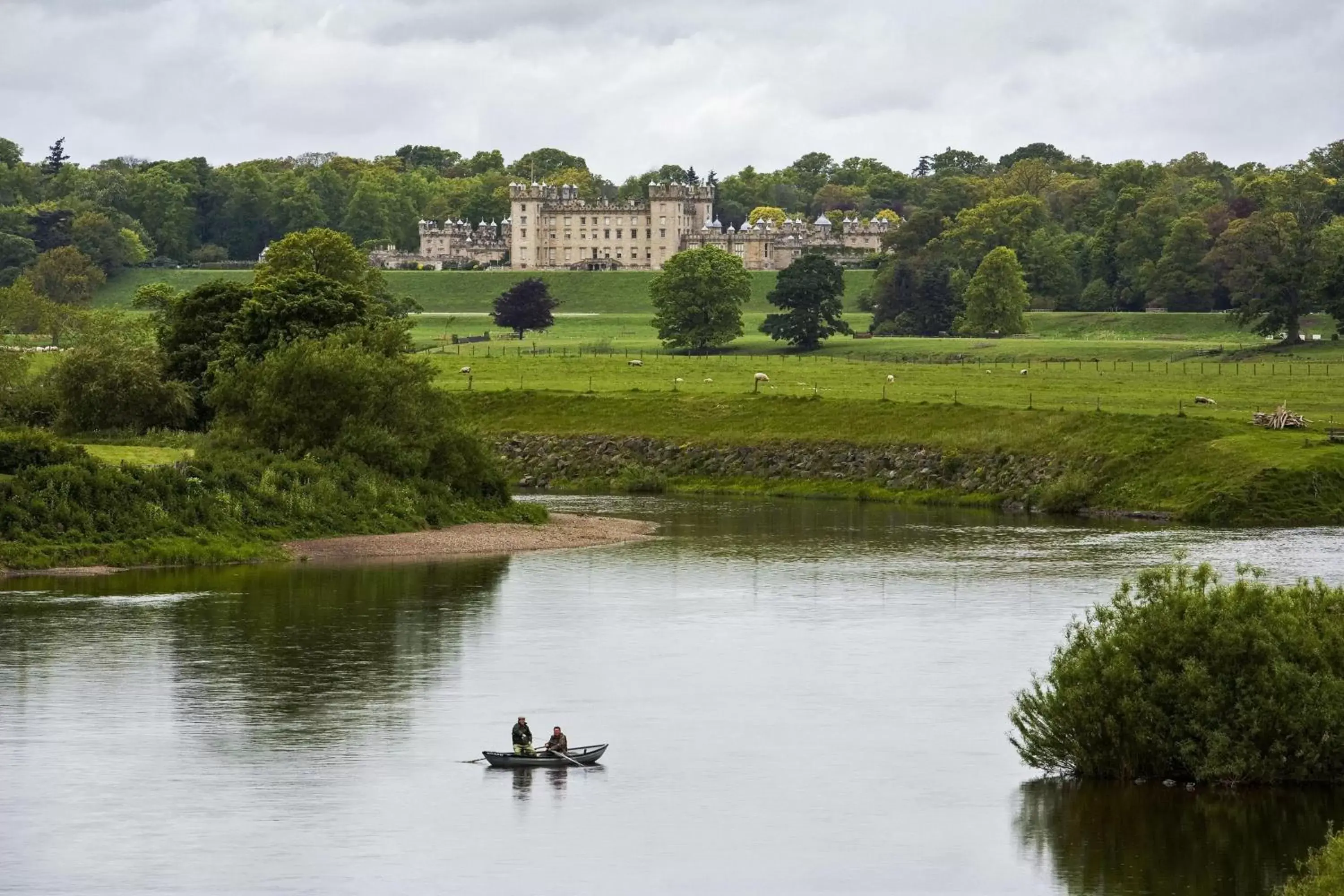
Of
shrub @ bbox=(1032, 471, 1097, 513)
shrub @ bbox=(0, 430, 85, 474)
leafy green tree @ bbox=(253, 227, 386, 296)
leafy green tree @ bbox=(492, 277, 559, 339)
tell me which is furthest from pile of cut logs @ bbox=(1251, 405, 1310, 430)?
leafy green tree @ bbox=(492, 277, 559, 339)

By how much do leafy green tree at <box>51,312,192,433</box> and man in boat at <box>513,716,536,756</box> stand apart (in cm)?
5568

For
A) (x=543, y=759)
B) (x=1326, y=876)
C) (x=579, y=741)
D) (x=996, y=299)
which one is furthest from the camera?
(x=996, y=299)

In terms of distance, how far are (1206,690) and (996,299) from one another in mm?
145606

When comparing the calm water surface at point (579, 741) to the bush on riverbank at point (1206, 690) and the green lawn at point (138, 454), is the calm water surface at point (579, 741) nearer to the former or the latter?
the bush on riverbank at point (1206, 690)

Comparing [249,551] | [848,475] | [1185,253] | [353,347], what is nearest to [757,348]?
[1185,253]

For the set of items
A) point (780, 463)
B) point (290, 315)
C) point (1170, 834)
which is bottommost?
point (1170, 834)

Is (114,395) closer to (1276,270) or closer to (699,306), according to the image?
(1276,270)

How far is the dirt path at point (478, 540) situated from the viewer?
72375mm

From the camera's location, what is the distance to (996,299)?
181 m

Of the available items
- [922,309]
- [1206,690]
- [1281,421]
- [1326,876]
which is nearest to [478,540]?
[1281,421]

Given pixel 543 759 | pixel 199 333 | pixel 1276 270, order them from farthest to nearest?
1. pixel 1276 270
2. pixel 199 333
3. pixel 543 759

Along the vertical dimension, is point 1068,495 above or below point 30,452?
below

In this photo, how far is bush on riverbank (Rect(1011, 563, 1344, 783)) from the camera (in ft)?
123

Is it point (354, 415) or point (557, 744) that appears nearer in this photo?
point (557, 744)
